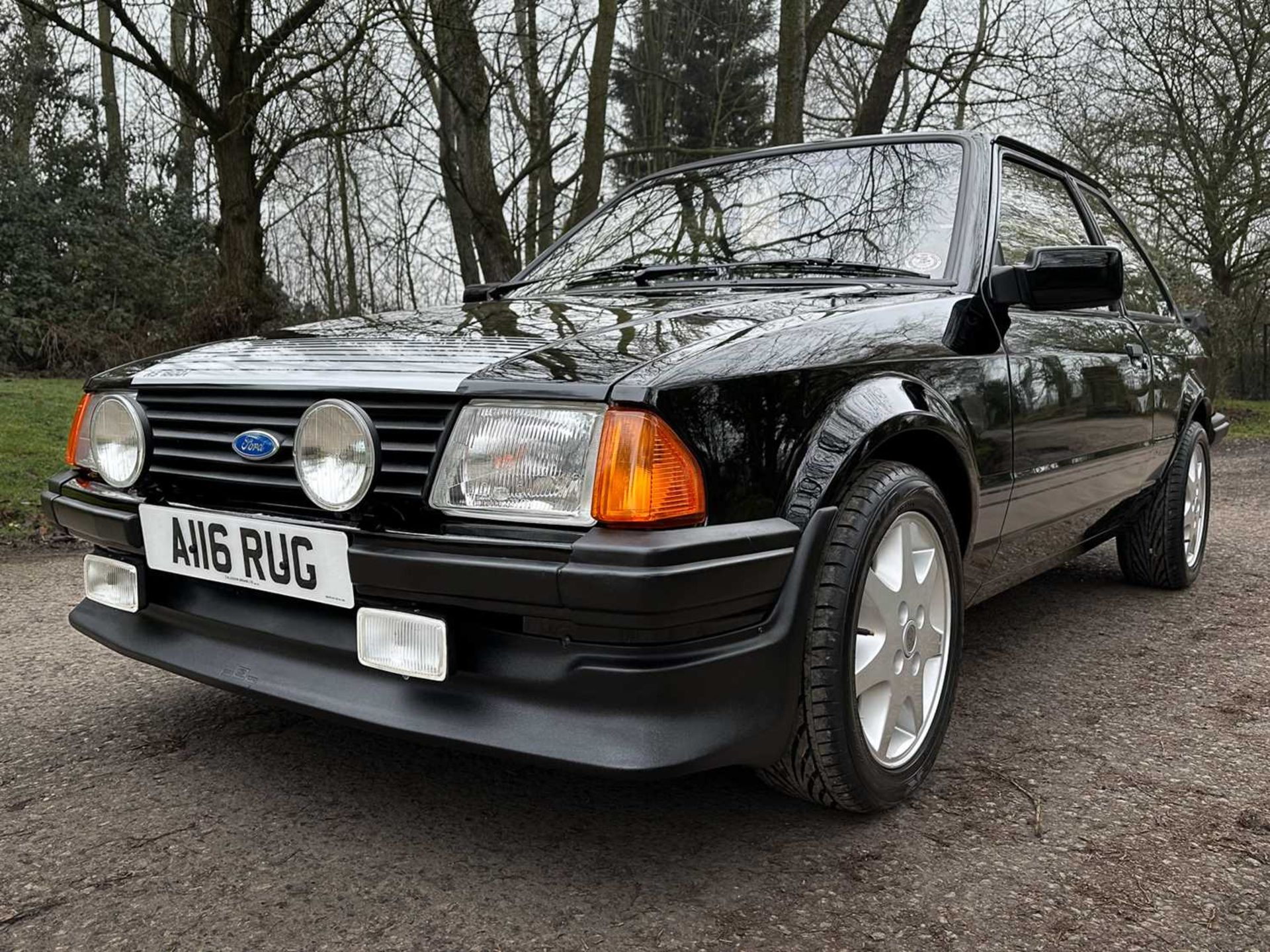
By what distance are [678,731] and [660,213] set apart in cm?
204

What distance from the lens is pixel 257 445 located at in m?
2.04

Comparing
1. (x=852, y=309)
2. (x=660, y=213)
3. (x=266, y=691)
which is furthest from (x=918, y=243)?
(x=266, y=691)

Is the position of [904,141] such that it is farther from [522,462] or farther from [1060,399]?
[522,462]

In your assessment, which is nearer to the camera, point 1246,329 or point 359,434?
point 359,434

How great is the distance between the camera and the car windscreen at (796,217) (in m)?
2.84

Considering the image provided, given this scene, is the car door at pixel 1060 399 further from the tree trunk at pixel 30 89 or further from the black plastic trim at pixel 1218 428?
the tree trunk at pixel 30 89

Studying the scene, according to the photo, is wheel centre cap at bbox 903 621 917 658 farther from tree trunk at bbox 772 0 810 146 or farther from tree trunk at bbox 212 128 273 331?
tree trunk at bbox 212 128 273 331

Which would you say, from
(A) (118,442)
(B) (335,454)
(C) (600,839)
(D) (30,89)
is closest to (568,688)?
(C) (600,839)

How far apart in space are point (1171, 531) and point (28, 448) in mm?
6464

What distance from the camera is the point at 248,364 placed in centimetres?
221

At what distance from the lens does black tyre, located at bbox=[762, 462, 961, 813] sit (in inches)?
77.3

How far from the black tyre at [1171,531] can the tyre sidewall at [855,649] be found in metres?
2.17

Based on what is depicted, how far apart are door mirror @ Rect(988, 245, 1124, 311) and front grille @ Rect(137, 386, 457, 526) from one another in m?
1.48

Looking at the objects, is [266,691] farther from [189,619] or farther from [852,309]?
[852,309]
